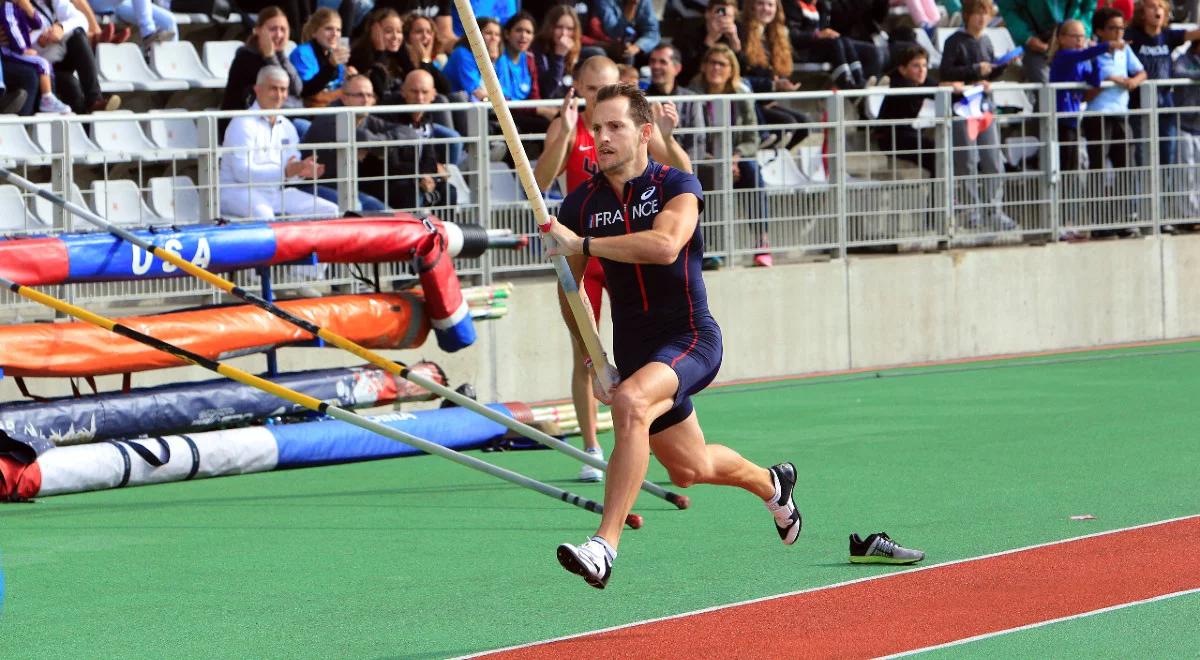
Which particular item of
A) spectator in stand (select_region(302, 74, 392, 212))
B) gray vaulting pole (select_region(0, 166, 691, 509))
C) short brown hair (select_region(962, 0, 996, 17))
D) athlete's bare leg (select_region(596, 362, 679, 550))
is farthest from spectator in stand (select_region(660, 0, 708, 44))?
athlete's bare leg (select_region(596, 362, 679, 550))

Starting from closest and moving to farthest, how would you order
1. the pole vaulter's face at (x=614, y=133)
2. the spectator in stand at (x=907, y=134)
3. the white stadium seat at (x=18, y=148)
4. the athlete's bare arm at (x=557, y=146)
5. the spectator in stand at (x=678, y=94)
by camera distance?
the pole vaulter's face at (x=614, y=133) → the athlete's bare arm at (x=557, y=146) → the white stadium seat at (x=18, y=148) → the spectator in stand at (x=678, y=94) → the spectator in stand at (x=907, y=134)

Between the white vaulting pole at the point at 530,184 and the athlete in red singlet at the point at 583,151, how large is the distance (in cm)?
264

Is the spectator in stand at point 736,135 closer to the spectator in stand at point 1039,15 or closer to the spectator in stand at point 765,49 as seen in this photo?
the spectator in stand at point 765,49

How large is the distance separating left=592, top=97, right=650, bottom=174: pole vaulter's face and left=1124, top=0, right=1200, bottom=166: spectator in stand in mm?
11737

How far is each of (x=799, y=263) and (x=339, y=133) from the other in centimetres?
466

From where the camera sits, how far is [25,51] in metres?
14.1

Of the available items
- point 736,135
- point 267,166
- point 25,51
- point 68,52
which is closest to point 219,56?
point 68,52

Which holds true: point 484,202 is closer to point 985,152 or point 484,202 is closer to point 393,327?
point 393,327

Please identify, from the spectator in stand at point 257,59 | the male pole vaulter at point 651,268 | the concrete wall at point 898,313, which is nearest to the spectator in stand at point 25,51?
the spectator in stand at point 257,59

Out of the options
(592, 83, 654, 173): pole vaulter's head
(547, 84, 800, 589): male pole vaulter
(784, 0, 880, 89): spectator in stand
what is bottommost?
(547, 84, 800, 589): male pole vaulter

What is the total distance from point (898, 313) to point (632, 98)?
970 cm

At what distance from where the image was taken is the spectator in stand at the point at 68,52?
47.0ft

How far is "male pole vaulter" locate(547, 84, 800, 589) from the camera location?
24.6 feet

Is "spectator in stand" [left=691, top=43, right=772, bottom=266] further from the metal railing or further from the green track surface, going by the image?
the green track surface
